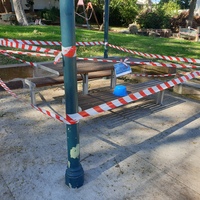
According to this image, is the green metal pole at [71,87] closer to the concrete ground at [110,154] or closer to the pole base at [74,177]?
the pole base at [74,177]

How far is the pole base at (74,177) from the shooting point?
246 centimetres

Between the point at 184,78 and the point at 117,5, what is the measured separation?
20.5m

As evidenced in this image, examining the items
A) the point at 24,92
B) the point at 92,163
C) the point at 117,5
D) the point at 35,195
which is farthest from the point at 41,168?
the point at 117,5

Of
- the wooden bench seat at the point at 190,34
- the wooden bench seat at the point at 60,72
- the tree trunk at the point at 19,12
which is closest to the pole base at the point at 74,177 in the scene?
the wooden bench seat at the point at 60,72

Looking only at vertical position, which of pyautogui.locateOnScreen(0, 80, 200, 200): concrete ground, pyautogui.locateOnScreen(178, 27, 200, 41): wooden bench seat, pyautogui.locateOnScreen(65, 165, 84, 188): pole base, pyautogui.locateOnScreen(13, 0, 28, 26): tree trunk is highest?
pyautogui.locateOnScreen(13, 0, 28, 26): tree trunk

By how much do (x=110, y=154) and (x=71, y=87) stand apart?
53.0 inches

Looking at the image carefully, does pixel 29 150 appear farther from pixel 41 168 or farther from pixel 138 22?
pixel 138 22

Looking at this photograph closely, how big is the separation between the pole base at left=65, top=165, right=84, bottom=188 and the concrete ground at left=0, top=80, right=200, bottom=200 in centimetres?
7

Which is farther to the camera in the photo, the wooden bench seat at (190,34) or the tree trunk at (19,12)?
the wooden bench seat at (190,34)

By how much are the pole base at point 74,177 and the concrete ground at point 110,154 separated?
0.07 meters

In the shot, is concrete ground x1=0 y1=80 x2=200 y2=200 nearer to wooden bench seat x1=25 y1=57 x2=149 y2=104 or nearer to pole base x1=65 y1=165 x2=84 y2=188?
pole base x1=65 y1=165 x2=84 y2=188

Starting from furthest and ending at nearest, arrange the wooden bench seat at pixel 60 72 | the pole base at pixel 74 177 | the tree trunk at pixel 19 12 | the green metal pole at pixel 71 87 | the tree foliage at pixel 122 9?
1. the tree foliage at pixel 122 9
2. the tree trunk at pixel 19 12
3. the wooden bench seat at pixel 60 72
4. the pole base at pixel 74 177
5. the green metal pole at pixel 71 87

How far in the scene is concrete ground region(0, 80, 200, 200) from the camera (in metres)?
2.53

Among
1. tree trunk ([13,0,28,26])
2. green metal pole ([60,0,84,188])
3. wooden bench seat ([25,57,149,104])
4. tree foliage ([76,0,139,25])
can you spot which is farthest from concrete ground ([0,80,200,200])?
tree foliage ([76,0,139,25])
